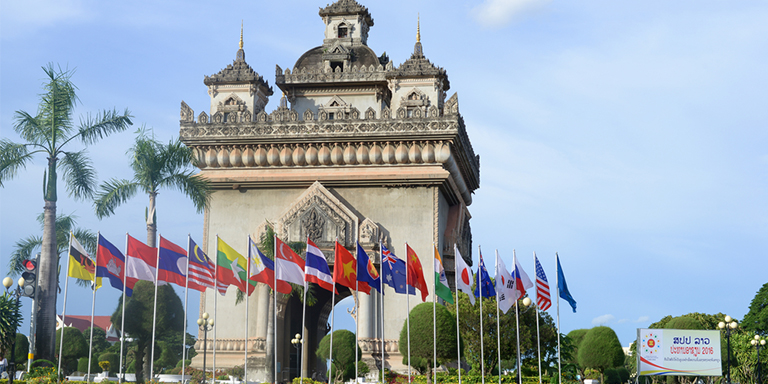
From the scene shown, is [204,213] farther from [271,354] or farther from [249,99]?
[271,354]

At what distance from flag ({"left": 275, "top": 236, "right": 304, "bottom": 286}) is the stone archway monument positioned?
21.1ft

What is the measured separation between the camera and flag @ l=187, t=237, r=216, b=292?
87.9 ft

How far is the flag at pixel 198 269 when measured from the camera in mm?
26781

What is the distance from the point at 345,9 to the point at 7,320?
2162cm

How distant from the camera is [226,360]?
111 ft

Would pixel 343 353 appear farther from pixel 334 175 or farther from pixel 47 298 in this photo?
pixel 47 298

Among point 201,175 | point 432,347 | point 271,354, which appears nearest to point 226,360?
point 271,354

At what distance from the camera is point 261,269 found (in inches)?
1084

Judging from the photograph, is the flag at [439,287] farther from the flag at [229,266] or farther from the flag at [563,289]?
the flag at [229,266]

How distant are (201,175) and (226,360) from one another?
8.00m

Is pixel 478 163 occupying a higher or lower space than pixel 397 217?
higher

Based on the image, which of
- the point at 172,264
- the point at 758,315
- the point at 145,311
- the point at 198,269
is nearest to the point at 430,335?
the point at 198,269

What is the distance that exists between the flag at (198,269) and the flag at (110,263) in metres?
2.05

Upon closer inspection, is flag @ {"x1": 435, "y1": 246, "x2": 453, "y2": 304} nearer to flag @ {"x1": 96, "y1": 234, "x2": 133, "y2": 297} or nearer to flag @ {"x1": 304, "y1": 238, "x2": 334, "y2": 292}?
flag @ {"x1": 304, "y1": 238, "x2": 334, "y2": 292}
